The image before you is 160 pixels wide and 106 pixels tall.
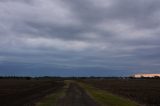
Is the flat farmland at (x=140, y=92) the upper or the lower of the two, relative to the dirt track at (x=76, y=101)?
upper

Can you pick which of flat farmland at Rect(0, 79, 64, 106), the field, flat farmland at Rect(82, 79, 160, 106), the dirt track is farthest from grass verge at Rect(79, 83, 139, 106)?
flat farmland at Rect(0, 79, 64, 106)

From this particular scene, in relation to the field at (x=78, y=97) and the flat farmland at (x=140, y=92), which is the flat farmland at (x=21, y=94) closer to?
the field at (x=78, y=97)

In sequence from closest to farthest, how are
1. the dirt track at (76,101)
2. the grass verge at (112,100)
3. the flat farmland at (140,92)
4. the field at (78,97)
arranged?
the dirt track at (76,101) < the grass verge at (112,100) < the field at (78,97) < the flat farmland at (140,92)

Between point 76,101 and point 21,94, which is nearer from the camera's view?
point 76,101

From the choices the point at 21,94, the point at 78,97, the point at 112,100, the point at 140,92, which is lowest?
the point at 112,100

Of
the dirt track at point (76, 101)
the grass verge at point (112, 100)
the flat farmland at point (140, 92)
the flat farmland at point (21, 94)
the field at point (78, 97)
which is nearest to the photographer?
the dirt track at point (76, 101)

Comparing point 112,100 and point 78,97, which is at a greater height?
point 78,97

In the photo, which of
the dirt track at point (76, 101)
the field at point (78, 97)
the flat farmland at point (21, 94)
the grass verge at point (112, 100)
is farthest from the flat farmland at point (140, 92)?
the flat farmland at point (21, 94)

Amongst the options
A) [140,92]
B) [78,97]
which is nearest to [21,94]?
[78,97]

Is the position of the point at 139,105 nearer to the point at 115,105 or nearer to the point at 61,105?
the point at 115,105

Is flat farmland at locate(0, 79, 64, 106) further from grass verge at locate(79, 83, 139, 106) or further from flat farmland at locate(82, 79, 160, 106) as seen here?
flat farmland at locate(82, 79, 160, 106)

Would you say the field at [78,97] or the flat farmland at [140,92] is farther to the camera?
the flat farmland at [140,92]

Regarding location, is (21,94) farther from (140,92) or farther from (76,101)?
(140,92)

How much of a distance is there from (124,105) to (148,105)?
2448 mm
